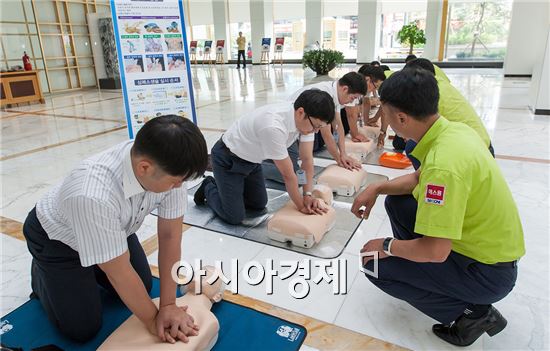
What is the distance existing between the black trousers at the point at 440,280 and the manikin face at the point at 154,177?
2.87ft

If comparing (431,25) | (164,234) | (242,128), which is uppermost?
(431,25)

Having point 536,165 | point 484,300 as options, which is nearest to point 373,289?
point 484,300

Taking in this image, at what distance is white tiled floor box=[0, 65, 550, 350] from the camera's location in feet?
5.20

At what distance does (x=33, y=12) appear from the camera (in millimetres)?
9609

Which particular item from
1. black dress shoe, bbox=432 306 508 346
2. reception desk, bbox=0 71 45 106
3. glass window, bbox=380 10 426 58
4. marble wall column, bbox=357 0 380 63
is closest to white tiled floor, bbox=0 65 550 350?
black dress shoe, bbox=432 306 508 346

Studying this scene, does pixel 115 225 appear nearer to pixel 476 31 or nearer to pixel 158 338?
pixel 158 338

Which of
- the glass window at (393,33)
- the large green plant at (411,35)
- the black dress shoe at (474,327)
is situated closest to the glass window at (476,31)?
the glass window at (393,33)

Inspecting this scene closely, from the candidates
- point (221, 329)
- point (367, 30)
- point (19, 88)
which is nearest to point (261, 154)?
point (221, 329)

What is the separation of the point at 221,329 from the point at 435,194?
1.00 meters

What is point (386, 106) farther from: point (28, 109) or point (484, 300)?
point (28, 109)

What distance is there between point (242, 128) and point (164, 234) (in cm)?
108

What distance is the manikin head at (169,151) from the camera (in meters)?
0.97

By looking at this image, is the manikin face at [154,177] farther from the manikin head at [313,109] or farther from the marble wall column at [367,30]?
the marble wall column at [367,30]

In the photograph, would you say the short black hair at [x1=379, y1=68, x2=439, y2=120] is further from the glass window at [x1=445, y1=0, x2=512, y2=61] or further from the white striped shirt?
the glass window at [x1=445, y1=0, x2=512, y2=61]
